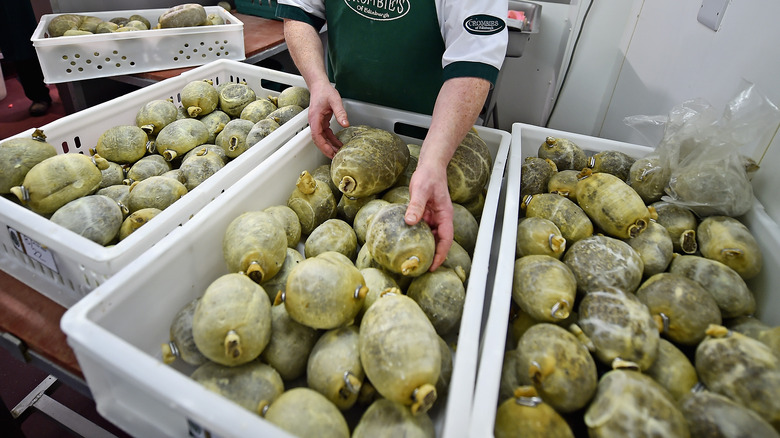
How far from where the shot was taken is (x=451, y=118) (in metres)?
1.25

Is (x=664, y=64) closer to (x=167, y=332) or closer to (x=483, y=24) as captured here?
(x=483, y=24)

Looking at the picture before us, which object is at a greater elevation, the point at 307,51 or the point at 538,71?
the point at 307,51

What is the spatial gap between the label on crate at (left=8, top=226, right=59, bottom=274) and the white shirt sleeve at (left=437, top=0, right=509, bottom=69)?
120 cm

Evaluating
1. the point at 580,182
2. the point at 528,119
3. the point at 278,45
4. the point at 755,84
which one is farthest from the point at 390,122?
the point at 278,45

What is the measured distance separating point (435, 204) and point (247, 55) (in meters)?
2.13

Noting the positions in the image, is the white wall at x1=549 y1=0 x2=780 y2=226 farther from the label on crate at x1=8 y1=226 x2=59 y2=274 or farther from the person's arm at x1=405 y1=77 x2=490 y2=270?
the label on crate at x1=8 y1=226 x2=59 y2=274

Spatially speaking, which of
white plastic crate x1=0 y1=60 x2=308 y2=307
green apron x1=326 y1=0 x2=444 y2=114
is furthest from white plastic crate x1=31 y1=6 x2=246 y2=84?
green apron x1=326 y1=0 x2=444 y2=114

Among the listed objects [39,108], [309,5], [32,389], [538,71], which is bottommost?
[32,389]

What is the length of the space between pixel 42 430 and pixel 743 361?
2409mm

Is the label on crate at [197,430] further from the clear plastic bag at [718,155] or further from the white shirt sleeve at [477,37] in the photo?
the clear plastic bag at [718,155]

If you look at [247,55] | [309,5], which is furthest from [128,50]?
[309,5]

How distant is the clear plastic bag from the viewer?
1.23 metres

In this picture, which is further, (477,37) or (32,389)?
(32,389)

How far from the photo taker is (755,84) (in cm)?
134
